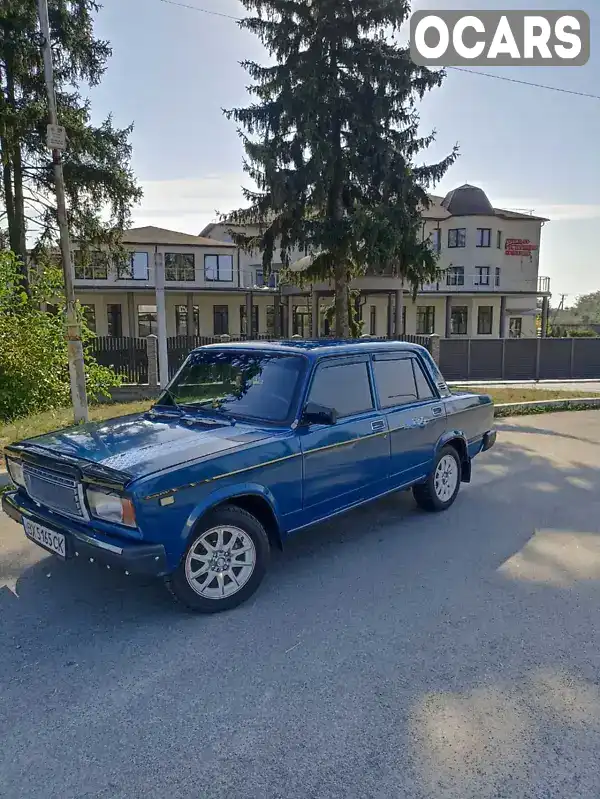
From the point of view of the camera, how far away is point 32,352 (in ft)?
34.1

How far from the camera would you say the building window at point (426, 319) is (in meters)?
35.7

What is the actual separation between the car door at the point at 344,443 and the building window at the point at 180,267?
28065mm

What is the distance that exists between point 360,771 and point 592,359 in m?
24.8

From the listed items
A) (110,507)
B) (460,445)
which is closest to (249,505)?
(110,507)

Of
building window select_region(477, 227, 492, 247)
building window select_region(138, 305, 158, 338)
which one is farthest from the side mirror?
building window select_region(477, 227, 492, 247)

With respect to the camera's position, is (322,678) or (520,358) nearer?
(322,678)

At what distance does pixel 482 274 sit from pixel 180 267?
20.0 metres

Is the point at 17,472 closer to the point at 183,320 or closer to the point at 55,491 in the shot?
the point at 55,491

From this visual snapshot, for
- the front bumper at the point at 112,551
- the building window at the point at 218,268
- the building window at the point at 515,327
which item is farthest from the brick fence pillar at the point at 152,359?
the building window at the point at 515,327

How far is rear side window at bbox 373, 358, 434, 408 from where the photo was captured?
4832 mm

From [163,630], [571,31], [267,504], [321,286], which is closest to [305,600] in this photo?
[267,504]

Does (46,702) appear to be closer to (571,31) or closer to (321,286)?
(571,31)

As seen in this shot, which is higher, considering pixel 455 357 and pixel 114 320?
pixel 114 320

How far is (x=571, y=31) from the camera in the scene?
32.3ft
